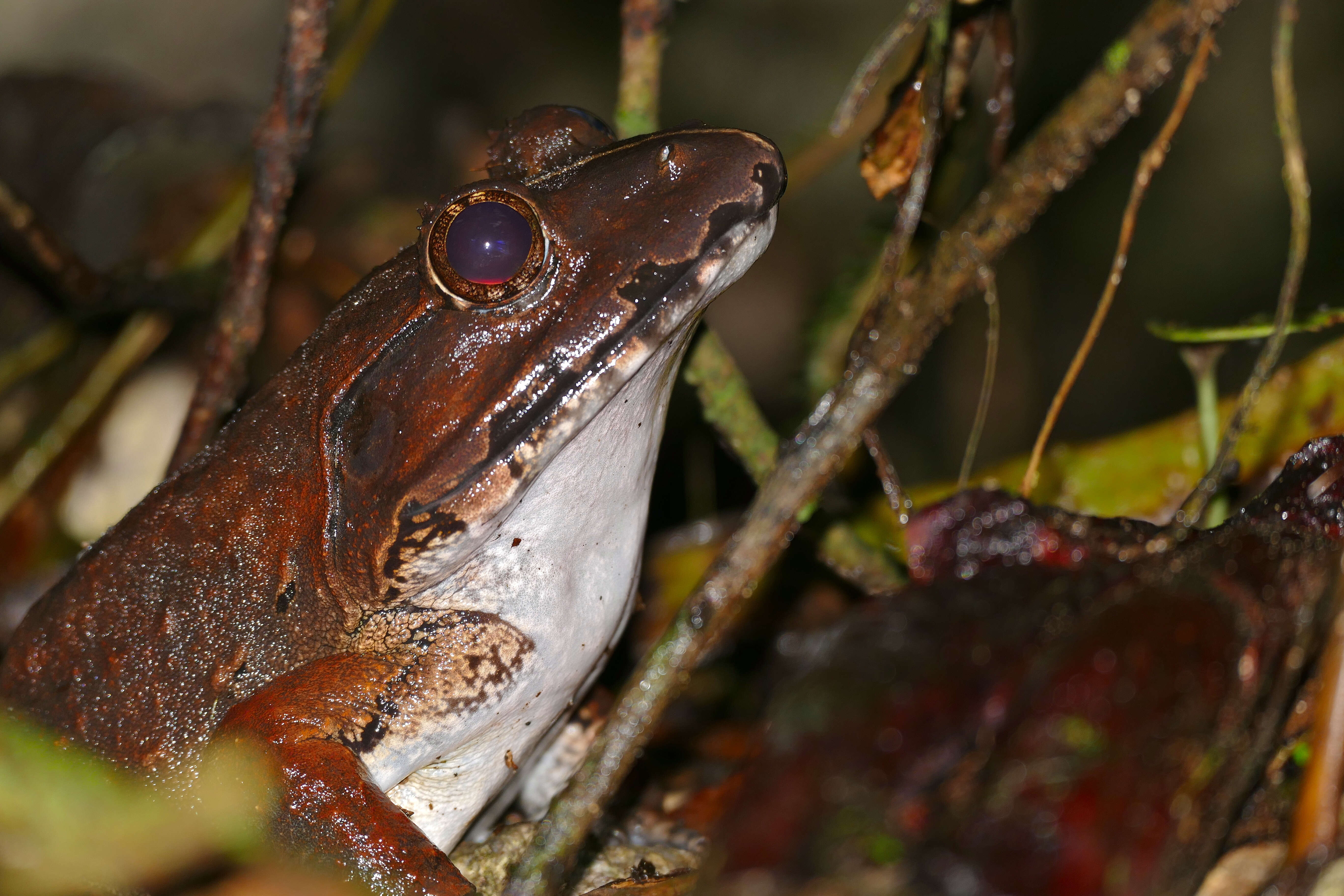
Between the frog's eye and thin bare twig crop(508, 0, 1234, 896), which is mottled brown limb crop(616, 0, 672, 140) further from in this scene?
thin bare twig crop(508, 0, 1234, 896)

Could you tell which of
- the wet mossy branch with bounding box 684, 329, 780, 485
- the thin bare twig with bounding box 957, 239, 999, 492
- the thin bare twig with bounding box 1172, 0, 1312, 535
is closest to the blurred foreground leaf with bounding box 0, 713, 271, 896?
the wet mossy branch with bounding box 684, 329, 780, 485

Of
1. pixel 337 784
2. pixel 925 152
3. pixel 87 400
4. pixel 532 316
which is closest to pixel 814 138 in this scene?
pixel 925 152

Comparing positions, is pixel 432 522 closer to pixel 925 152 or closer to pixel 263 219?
pixel 925 152

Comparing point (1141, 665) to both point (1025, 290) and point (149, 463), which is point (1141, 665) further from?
point (1025, 290)

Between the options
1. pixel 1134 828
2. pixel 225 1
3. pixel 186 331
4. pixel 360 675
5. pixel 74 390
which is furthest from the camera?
pixel 225 1

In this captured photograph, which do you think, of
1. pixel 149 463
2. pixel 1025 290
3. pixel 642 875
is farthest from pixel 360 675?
pixel 1025 290

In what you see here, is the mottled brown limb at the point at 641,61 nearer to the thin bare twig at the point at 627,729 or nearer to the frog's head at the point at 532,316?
the frog's head at the point at 532,316

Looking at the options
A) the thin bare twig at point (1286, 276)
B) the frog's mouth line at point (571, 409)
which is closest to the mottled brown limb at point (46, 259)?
the frog's mouth line at point (571, 409)
